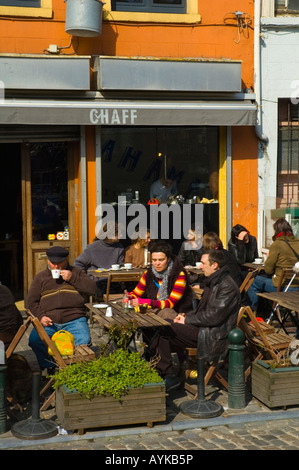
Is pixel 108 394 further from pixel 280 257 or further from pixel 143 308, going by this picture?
pixel 280 257

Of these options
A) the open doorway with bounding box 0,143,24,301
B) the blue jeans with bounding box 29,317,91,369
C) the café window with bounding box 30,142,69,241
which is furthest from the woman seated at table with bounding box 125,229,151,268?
the blue jeans with bounding box 29,317,91,369

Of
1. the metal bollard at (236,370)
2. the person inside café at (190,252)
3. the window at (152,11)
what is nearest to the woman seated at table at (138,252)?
the person inside café at (190,252)

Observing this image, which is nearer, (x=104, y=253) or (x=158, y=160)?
(x=104, y=253)

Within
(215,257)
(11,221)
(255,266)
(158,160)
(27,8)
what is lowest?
(255,266)

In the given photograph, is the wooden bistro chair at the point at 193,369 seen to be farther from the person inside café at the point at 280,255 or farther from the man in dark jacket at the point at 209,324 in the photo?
the person inside café at the point at 280,255

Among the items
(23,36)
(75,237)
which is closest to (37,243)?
(75,237)

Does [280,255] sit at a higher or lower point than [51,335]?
higher

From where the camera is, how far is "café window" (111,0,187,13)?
12295mm

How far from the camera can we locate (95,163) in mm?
12234

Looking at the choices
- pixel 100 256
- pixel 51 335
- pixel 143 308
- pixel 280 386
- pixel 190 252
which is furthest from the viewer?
pixel 190 252

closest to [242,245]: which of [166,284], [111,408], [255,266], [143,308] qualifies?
[255,266]

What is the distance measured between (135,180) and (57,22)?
2.86 meters

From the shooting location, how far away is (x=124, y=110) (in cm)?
1180

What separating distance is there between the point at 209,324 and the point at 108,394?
56.4 inches
